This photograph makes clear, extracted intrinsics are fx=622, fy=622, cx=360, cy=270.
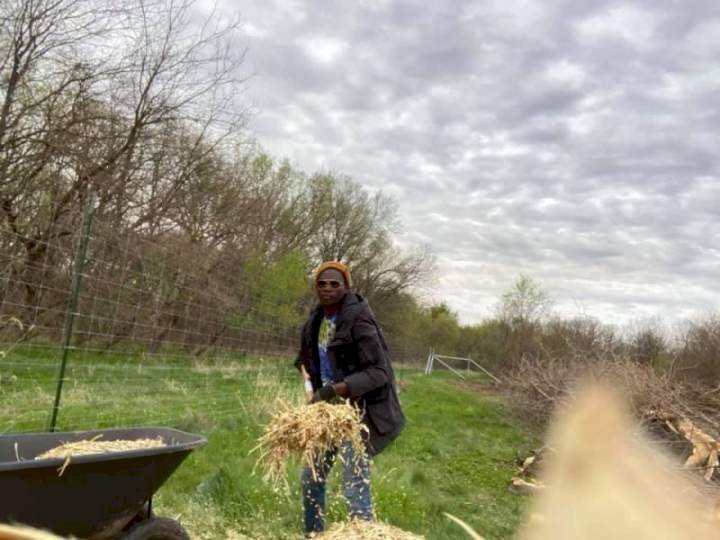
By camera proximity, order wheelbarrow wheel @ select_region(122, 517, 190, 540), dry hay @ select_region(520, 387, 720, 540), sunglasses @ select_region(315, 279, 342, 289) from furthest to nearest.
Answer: sunglasses @ select_region(315, 279, 342, 289)
wheelbarrow wheel @ select_region(122, 517, 190, 540)
dry hay @ select_region(520, 387, 720, 540)

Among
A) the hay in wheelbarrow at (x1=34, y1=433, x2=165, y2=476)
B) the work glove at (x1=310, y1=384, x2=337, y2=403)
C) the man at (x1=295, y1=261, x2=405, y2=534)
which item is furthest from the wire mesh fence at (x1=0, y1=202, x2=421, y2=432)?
the work glove at (x1=310, y1=384, x2=337, y2=403)

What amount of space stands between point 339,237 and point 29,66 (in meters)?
28.9

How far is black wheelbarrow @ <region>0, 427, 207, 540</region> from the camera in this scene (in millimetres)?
2545

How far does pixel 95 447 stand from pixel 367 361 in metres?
1.55

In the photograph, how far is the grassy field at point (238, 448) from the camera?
4.81m

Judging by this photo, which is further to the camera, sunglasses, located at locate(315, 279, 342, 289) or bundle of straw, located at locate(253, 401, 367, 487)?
sunglasses, located at locate(315, 279, 342, 289)

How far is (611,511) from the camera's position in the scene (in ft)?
1.32

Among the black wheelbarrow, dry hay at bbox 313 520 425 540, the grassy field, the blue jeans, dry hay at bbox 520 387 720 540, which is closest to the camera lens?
dry hay at bbox 520 387 720 540

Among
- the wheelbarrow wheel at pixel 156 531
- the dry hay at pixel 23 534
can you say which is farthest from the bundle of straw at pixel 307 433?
the dry hay at pixel 23 534

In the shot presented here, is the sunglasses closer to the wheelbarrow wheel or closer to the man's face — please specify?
the man's face

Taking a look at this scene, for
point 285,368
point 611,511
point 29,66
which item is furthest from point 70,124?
point 611,511

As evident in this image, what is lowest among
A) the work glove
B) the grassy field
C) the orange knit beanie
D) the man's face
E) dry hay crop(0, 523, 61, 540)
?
the grassy field

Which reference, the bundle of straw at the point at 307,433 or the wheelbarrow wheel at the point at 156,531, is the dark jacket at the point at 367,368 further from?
the wheelbarrow wheel at the point at 156,531

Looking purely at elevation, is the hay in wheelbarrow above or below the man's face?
below
